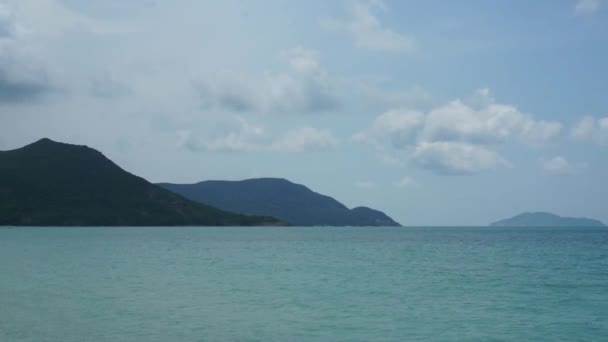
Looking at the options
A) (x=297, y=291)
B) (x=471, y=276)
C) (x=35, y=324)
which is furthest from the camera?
(x=471, y=276)

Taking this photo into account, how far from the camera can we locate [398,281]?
53.6 metres

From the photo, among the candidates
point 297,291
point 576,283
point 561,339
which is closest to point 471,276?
point 576,283

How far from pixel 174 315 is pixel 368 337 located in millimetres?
11490

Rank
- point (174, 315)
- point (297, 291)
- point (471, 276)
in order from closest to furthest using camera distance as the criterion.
Answer: 1. point (174, 315)
2. point (297, 291)
3. point (471, 276)

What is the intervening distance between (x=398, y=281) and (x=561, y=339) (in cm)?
2452

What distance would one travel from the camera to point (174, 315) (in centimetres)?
3409

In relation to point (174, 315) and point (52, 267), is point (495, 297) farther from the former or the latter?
point (52, 267)

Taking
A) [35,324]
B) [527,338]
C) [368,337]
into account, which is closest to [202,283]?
[35,324]

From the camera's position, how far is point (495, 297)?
4356cm

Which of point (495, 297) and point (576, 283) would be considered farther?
point (576, 283)

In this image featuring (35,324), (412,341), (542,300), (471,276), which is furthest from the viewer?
(471,276)

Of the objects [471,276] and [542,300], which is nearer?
[542,300]

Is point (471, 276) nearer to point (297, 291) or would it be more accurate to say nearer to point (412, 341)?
point (297, 291)

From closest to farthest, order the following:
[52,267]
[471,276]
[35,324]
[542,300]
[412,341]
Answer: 1. [412,341]
2. [35,324]
3. [542,300]
4. [471,276]
5. [52,267]
